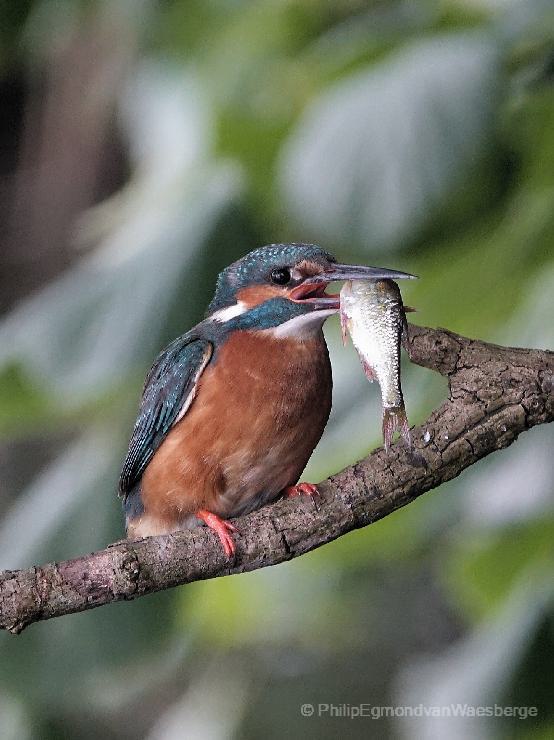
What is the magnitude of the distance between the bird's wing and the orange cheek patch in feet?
0.35

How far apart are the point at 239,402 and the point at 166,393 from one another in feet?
0.40

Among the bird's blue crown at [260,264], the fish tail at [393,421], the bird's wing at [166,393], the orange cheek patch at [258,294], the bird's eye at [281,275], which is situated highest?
the bird's blue crown at [260,264]

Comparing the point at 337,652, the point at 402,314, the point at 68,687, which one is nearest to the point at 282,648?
the point at 337,652

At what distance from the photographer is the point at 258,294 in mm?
1848

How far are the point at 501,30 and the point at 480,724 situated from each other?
128 centimetres

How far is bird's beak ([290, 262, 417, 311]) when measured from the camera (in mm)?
1551

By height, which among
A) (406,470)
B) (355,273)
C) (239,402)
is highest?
(355,273)

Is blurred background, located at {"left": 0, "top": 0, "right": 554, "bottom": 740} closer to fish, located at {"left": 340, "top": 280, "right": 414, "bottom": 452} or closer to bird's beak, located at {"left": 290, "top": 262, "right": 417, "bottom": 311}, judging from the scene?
bird's beak, located at {"left": 290, "top": 262, "right": 417, "bottom": 311}

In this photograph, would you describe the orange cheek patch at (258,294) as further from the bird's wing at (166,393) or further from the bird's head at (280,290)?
the bird's wing at (166,393)

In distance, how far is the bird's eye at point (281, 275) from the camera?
5.86ft

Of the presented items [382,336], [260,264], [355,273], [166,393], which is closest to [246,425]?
[166,393]

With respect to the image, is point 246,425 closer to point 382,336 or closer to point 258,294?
point 258,294

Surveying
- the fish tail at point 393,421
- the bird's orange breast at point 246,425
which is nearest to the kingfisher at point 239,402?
the bird's orange breast at point 246,425

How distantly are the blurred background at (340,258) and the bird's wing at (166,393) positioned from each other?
0.23 m
